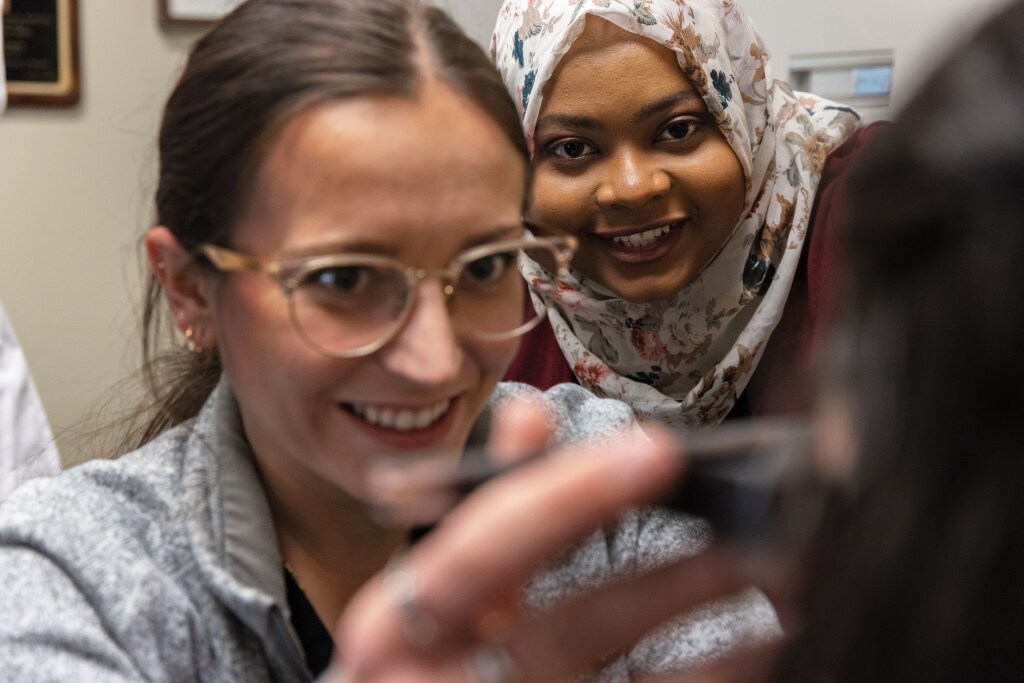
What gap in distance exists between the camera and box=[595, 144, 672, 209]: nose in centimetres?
155

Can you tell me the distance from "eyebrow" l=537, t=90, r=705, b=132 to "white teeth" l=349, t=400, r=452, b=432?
2.63 ft

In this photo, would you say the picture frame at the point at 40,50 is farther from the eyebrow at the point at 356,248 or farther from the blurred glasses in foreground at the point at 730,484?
the blurred glasses in foreground at the point at 730,484

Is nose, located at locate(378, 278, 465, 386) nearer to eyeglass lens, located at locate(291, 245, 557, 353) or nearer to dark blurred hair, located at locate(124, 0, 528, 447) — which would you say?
eyeglass lens, located at locate(291, 245, 557, 353)

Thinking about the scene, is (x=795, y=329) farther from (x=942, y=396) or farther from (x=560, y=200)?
(x=942, y=396)

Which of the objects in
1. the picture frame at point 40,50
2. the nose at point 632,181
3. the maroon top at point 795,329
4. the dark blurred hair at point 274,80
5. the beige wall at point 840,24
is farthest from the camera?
the picture frame at point 40,50

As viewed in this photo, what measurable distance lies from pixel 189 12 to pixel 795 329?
72.3 inches

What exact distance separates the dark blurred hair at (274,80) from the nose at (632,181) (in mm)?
551

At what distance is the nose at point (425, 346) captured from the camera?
2.72ft

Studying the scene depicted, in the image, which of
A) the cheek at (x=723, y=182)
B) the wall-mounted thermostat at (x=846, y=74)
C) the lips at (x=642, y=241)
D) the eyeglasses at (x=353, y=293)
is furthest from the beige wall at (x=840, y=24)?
the eyeglasses at (x=353, y=293)

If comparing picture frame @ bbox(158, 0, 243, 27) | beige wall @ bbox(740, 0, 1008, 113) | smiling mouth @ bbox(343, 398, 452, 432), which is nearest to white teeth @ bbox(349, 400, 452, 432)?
smiling mouth @ bbox(343, 398, 452, 432)

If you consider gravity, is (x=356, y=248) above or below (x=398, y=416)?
above

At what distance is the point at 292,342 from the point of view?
86 cm

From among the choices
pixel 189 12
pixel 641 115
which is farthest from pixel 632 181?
pixel 189 12

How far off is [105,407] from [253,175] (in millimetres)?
603
